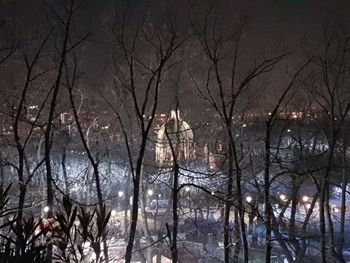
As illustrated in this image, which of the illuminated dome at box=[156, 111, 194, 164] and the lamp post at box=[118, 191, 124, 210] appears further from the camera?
the lamp post at box=[118, 191, 124, 210]

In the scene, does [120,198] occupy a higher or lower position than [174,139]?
lower

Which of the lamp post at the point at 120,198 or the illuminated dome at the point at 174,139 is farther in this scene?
the lamp post at the point at 120,198

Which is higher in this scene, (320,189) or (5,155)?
(5,155)

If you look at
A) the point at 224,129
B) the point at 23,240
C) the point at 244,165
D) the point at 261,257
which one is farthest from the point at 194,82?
the point at 261,257

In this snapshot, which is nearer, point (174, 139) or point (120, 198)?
point (174, 139)

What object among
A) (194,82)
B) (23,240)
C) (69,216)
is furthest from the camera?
(194,82)

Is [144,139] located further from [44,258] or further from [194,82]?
[44,258]

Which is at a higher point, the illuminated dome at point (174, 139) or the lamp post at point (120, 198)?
the illuminated dome at point (174, 139)

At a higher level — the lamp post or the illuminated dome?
the illuminated dome
